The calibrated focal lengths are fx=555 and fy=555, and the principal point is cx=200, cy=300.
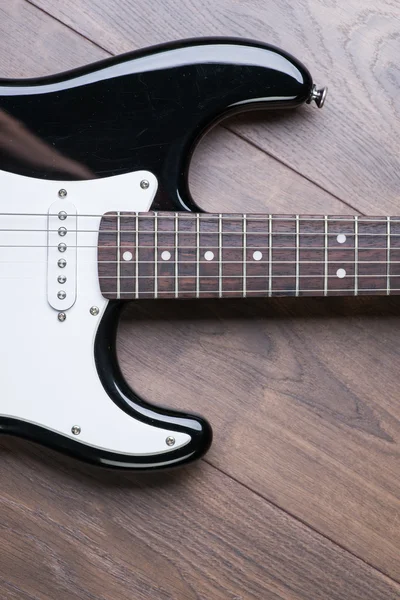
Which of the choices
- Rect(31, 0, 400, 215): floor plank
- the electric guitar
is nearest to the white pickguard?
the electric guitar

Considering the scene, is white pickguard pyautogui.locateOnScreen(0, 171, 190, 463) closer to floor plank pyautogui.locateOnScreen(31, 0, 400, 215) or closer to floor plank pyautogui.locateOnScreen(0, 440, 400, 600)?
floor plank pyautogui.locateOnScreen(0, 440, 400, 600)

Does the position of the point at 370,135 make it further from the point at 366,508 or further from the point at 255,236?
the point at 366,508

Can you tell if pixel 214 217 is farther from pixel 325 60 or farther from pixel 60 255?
pixel 325 60

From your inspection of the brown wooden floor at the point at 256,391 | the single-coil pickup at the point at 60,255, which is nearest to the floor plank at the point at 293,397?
the brown wooden floor at the point at 256,391

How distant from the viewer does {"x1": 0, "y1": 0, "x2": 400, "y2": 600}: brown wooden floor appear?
2.53 feet

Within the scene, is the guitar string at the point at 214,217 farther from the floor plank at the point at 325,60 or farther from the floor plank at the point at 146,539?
the floor plank at the point at 146,539

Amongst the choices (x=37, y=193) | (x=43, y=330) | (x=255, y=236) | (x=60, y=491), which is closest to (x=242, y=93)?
(x=255, y=236)

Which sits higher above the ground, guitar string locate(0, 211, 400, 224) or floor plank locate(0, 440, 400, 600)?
guitar string locate(0, 211, 400, 224)

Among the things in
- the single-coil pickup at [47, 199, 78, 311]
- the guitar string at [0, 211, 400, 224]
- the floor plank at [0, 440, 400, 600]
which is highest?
the guitar string at [0, 211, 400, 224]

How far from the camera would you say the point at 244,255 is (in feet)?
2.31

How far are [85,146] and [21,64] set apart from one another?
0.19 m

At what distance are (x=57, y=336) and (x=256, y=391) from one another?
0.29 meters

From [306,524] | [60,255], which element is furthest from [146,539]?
[60,255]

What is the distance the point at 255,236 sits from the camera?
0.71 meters
